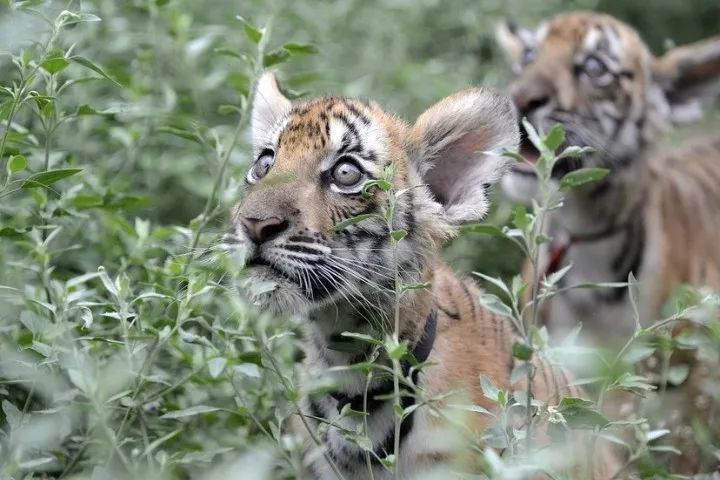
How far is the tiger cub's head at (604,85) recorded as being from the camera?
4805 mm

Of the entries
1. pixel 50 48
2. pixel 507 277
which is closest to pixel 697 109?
pixel 507 277

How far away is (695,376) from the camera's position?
15.6 ft

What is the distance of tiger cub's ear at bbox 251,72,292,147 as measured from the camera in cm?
340

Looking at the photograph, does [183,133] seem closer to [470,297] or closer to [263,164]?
[263,164]

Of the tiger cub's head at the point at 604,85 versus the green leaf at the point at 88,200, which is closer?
the green leaf at the point at 88,200

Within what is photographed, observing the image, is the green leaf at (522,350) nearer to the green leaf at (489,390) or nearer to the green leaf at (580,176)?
the green leaf at (489,390)

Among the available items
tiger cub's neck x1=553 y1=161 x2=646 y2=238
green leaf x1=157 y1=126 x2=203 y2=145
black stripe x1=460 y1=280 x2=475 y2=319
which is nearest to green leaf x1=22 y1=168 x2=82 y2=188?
green leaf x1=157 y1=126 x2=203 y2=145

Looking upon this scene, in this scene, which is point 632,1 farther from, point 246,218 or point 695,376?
point 246,218

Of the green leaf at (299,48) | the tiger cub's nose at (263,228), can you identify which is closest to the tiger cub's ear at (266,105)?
the green leaf at (299,48)

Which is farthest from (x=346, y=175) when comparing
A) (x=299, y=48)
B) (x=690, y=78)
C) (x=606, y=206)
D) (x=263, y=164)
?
(x=690, y=78)

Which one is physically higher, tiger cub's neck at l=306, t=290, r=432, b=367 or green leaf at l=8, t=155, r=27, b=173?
green leaf at l=8, t=155, r=27, b=173

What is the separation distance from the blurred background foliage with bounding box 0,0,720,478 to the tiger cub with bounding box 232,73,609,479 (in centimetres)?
16

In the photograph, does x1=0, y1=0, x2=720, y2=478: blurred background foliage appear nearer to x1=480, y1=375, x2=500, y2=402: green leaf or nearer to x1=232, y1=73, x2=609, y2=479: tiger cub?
x1=232, y1=73, x2=609, y2=479: tiger cub

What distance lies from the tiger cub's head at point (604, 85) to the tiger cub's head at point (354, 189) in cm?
155
